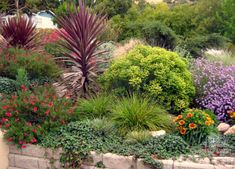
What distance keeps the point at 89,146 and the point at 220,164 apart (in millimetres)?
1818

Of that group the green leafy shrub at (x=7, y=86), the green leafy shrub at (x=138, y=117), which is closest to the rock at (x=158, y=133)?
the green leafy shrub at (x=138, y=117)

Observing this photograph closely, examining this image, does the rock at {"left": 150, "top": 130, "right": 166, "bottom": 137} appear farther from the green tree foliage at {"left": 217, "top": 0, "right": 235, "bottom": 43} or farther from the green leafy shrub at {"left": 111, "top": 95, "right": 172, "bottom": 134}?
the green tree foliage at {"left": 217, "top": 0, "right": 235, "bottom": 43}

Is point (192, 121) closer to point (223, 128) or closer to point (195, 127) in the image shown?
point (195, 127)

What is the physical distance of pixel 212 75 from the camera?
609 centimetres

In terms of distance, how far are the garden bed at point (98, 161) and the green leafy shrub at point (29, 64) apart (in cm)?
252

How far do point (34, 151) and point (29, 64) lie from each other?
2.75 metres

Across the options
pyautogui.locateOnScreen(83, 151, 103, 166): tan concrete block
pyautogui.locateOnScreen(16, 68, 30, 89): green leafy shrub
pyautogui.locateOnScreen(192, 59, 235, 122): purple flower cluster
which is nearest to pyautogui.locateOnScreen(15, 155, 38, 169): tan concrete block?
pyautogui.locateOnScreen(83, 151, 103, 166): tan concrete block

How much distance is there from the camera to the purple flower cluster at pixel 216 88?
5.58 m

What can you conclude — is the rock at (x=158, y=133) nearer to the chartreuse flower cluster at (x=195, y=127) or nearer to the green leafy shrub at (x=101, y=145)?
the green leafy shrub at (x=101, y=145)

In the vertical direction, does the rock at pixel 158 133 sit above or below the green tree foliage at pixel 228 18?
below

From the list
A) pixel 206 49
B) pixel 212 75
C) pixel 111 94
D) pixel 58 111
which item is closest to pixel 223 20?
pixel 206 49

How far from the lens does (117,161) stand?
4.50 m

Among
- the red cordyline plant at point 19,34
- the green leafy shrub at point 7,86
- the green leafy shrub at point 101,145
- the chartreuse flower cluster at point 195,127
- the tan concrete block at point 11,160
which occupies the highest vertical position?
the red cordyline plant at point 19,34

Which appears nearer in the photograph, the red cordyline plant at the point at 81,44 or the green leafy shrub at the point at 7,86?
the red cordyline plant at the point at 81,44
